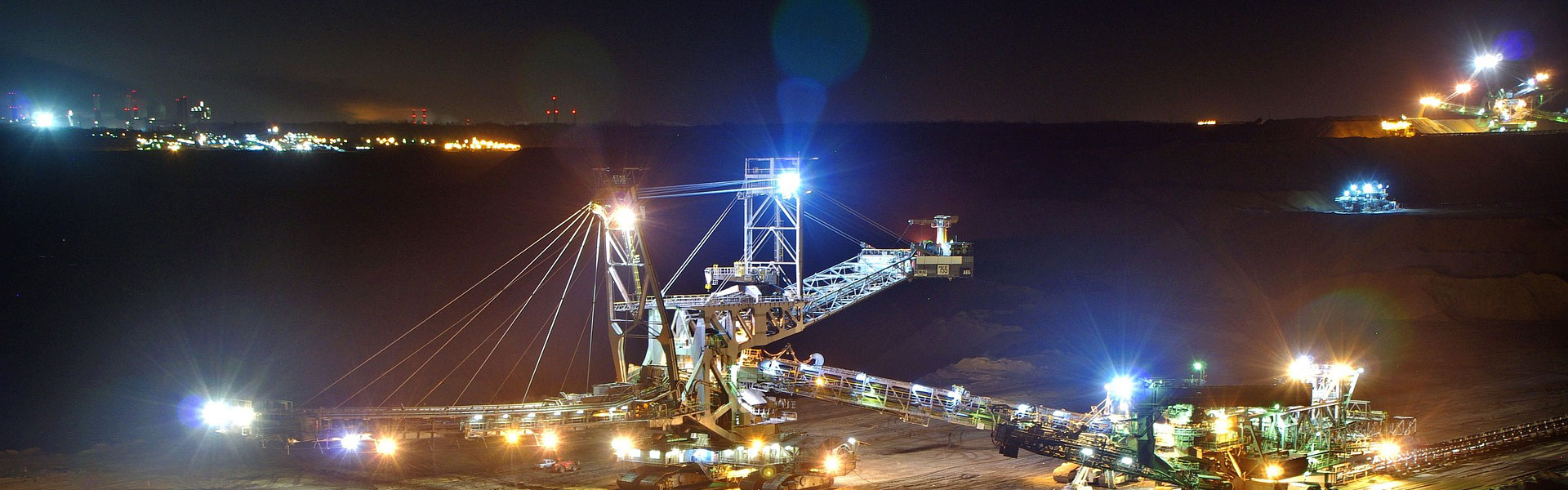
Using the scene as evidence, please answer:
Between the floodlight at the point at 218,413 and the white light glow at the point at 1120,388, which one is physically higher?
the white light glow at the point at 1120,388

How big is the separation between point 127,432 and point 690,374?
1954 centimetres

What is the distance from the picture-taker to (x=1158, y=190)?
6762 centimetres

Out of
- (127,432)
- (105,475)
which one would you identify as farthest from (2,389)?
(105,475)

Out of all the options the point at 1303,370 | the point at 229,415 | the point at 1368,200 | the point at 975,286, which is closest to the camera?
the point at 229,415

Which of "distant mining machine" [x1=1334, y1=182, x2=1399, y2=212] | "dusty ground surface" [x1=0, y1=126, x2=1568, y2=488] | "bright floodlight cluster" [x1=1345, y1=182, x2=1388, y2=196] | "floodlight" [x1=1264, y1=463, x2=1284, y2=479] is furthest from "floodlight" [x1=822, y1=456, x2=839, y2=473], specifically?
"bright floodlight cluster" [x1=1345, y1=182, x2=1388, y2=196]

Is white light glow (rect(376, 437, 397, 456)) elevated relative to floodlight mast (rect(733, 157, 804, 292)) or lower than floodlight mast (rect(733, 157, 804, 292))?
lower

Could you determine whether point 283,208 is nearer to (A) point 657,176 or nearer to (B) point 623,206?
(A) point 657,176

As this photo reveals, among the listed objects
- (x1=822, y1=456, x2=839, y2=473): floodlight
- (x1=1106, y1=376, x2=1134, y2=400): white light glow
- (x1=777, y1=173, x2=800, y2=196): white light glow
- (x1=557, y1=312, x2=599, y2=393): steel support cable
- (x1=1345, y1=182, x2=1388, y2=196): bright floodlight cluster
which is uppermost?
(x1=1345, y1=182, x2=1388, y2=196): bright floodlight cluster

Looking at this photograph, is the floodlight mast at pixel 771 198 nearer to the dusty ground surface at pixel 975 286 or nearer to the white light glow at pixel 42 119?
the dusty ground surface at pixel 975 286

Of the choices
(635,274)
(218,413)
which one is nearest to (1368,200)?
(635,274)

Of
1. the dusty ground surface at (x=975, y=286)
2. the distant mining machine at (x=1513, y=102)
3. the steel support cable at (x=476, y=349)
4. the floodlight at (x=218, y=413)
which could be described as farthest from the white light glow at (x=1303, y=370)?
the distant mining machine at (x=1513, y=102)

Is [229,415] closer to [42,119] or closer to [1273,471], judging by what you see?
[1273,471]

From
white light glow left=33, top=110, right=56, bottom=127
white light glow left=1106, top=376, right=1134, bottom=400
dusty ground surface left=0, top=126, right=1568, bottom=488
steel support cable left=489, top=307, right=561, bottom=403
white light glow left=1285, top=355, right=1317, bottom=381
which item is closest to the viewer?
white light glow left=1106, top=376, right=1134, bottom=400

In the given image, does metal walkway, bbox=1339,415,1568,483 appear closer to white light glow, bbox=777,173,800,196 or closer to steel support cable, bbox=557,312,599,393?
white light glow, bbox=777,173,800,196
